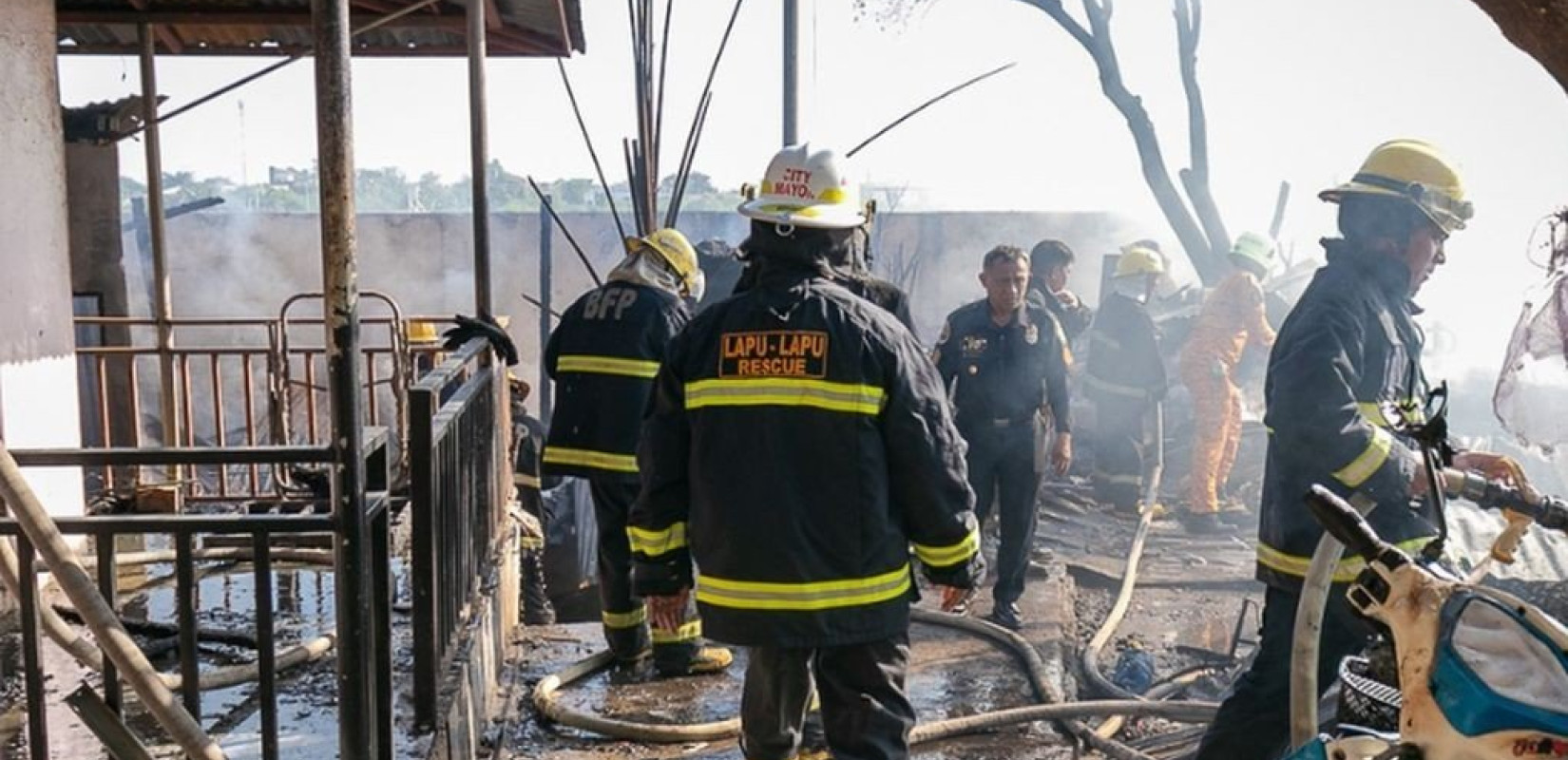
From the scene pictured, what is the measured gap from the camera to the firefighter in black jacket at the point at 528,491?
7859mm

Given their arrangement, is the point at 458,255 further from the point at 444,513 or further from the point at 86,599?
the point at 86,599

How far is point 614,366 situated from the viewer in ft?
16.8

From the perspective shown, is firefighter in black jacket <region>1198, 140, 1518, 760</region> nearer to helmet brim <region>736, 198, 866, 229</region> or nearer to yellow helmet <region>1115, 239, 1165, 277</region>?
helmet brim <region>736, 198, 866, 229</region>

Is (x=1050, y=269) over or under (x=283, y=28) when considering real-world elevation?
under

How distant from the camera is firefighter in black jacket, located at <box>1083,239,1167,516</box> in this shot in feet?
34.2

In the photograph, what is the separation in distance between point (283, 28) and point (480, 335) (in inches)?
169

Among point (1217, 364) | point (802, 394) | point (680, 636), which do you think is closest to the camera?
point (802, 394)

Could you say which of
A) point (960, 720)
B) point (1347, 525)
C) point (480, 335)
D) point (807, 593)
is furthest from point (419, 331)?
point (1347, 525)

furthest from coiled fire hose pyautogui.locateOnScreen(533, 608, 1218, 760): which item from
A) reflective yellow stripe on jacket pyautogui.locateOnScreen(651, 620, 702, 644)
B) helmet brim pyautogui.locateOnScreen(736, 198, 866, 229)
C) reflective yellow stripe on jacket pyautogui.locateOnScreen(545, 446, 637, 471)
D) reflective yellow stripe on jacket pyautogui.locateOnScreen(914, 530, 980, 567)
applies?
helmet brim pyautogui.locateOnScreen(736, 198, 866, 229)

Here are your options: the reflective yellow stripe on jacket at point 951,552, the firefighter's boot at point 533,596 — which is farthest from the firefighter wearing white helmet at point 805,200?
the firefighter's boot at point 533,596

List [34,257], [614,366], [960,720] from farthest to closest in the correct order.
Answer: [34,257], [614,366], [960,720]

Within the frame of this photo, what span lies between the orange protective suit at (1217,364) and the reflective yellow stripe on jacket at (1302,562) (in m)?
6.77

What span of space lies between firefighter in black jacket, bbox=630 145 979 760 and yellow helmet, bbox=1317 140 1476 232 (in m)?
1.49

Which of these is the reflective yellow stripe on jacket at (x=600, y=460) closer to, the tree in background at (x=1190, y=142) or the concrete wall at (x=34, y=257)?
the concrete wall at (x=34, y=257)
